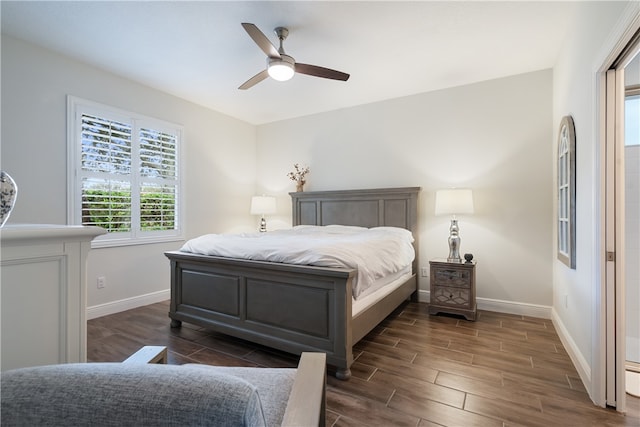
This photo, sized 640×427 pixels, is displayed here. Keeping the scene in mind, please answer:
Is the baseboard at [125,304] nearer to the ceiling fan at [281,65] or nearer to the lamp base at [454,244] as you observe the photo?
the ceiling fan at [281,65]

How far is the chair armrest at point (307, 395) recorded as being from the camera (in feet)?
2.13

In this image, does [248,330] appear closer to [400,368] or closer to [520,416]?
[400,368]

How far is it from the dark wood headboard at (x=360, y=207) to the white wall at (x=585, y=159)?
1671 millimetres

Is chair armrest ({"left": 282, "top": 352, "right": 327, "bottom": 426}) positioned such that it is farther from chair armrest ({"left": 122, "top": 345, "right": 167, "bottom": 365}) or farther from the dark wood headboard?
the dark wood headboard

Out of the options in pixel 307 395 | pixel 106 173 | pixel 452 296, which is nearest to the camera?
pixel 307 395

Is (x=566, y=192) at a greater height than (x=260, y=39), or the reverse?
(x=260, y=39)

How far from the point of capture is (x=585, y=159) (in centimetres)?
202

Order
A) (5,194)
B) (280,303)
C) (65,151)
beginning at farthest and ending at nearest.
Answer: (65,151), (280,303), (5,194)

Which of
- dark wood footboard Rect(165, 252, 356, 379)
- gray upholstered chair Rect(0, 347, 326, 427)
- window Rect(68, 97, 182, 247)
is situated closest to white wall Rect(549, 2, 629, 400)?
dark wood footboard Rect(165, 252, 356, 379)

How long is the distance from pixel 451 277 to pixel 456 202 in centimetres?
81

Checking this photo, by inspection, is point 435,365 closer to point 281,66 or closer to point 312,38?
point 281,66

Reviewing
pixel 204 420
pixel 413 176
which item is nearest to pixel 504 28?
pixel 413 176

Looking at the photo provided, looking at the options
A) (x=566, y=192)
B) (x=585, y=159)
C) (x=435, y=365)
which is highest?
(x=585, y=159)

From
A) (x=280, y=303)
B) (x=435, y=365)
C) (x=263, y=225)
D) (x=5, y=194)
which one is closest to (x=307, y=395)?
(x=5, y=194)
